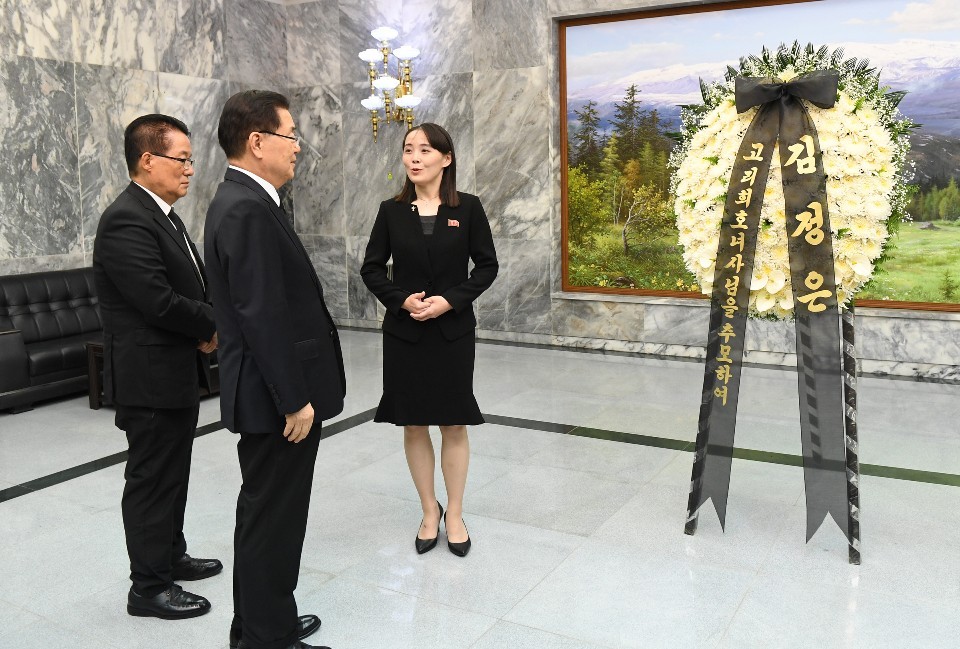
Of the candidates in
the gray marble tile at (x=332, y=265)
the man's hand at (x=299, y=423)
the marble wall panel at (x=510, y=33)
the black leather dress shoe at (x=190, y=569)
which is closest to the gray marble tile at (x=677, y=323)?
the marble wall panel at (x=510, y=33)

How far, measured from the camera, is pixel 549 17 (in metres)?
8.63

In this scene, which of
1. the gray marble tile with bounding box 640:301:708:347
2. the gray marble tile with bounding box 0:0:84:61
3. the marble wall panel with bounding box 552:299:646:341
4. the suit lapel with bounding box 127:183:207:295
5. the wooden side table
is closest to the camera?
the suit lapel with bounding box 127:183:207:295

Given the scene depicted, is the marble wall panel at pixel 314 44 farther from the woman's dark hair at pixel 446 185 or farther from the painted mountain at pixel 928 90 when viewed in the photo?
the woman's dark hair at pixel 446 185

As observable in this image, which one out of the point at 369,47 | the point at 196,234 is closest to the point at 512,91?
the point at 369,47

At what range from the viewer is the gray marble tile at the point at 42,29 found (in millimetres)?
7436

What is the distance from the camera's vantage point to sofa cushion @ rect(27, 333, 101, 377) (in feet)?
21.7

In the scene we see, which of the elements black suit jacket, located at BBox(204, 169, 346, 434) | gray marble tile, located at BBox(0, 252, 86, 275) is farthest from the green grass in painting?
gray marble tile, located at BBox(0, 252, 86, 275)

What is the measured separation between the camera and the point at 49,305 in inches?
287

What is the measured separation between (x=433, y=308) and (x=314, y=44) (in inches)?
290

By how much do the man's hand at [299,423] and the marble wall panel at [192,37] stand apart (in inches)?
283

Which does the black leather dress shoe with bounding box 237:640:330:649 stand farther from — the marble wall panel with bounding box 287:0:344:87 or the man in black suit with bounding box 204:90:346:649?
the marble wall panel with bounding box 287:0:344:87

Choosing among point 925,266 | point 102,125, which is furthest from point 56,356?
point 925,266

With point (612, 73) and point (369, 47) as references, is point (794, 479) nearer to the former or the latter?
point (612, 73)

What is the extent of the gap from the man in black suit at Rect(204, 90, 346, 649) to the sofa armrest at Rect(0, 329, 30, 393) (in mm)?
4380
